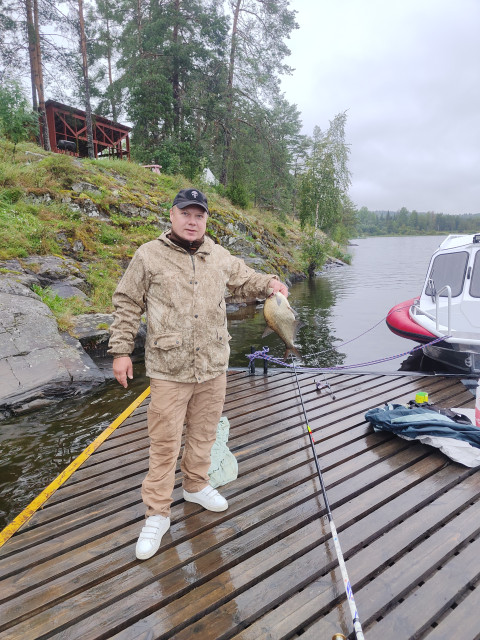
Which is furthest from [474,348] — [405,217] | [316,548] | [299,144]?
[405,217]

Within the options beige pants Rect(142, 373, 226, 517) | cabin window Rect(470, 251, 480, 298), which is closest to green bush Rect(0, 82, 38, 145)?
cabin window Rect(470, 251, 480, 298)

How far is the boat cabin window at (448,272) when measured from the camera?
26.5ft

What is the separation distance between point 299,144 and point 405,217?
435 ft

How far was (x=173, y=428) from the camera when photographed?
2445 millimetres

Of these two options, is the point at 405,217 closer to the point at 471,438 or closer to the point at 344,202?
the point at 344,202

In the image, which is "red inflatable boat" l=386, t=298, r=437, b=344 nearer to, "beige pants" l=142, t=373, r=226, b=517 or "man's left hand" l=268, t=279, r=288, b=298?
"man's left hand" l=268, t=279, r=288, b=298

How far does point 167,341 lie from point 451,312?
671 centimetres

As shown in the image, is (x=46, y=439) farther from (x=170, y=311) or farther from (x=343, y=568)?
(x=343, y=568)

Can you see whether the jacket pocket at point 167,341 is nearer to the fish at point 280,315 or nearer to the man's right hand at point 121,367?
the man's right hand at point 121,367

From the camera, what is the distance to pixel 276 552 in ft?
8.11

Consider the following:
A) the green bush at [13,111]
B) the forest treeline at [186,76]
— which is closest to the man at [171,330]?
the green bush at [13,111]

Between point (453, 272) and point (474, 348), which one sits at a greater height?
point (453, 272)

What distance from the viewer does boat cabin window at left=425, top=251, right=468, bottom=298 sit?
8.08m

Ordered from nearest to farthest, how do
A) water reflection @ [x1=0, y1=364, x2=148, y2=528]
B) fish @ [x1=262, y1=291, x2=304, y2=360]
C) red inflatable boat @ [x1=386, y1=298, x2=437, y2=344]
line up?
fish @ [x1=262, y1=291, x2=304, y2=360] → water reflection @ [x1=0, y1=364, x2=148, y2=528] → red inflatable boat @ [x1=386, y1=298, x2=437, y2=344]
